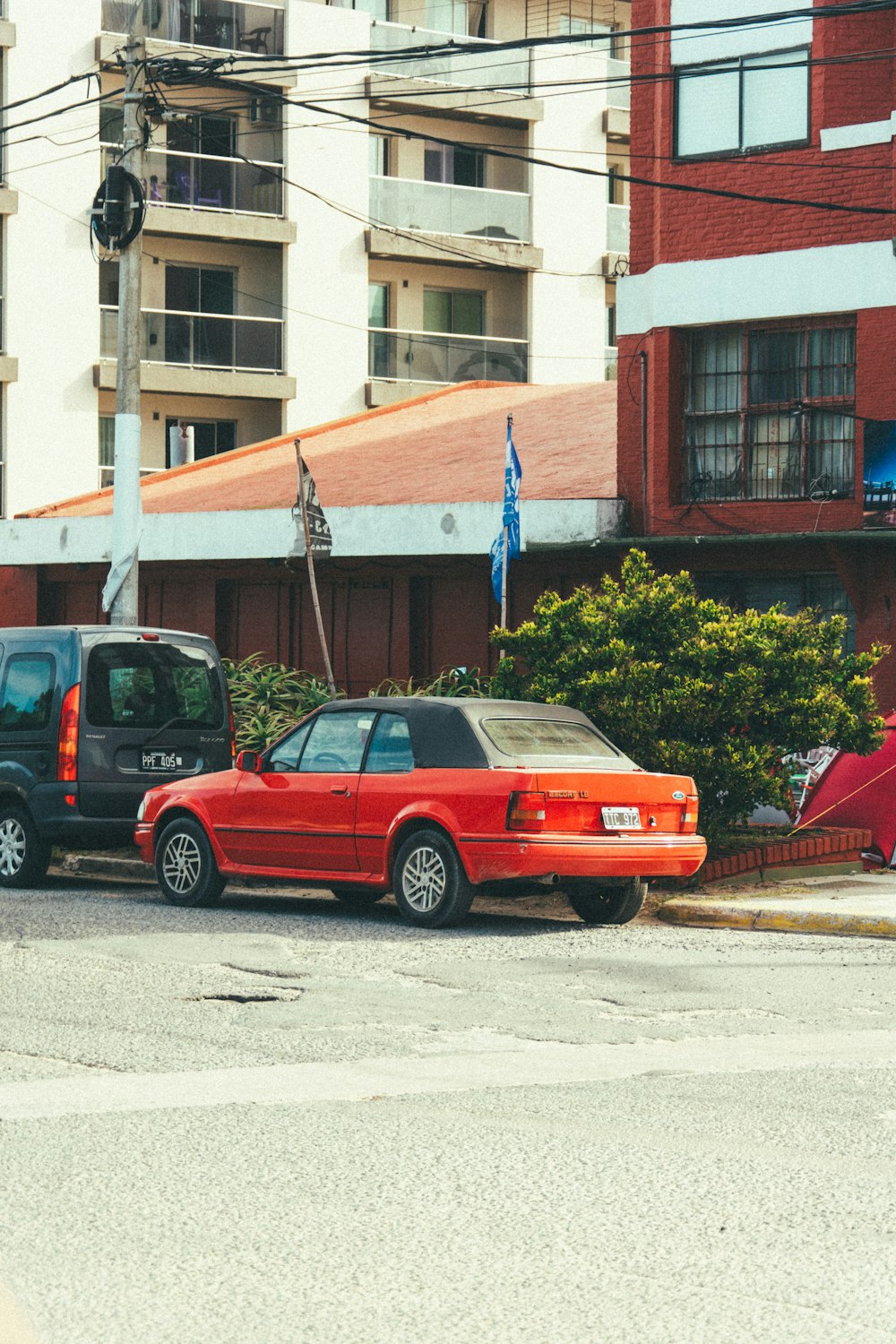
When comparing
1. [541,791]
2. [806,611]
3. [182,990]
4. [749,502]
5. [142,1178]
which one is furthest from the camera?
[749,502]

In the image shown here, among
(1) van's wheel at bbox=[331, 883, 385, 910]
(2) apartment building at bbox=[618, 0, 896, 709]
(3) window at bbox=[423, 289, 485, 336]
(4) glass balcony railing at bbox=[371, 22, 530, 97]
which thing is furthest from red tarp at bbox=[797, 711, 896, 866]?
(4) glass balcony railing at bbox=[371, 22, 530, 97]

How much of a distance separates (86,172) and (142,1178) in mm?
33341

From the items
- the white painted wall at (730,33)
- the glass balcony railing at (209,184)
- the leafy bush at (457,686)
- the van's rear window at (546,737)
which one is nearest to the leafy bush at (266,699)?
the leafy bush at (457,686)

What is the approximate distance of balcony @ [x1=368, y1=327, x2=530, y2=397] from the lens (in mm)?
39281

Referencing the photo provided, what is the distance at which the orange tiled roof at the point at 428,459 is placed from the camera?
896 inches

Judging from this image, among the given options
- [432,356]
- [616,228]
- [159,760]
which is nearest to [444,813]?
[159,760]

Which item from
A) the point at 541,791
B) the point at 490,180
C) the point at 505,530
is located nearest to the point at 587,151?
the point at 490,180

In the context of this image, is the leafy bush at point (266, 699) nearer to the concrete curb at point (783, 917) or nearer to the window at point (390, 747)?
the window at point (390, 747)

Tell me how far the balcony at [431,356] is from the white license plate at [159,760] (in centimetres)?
2462

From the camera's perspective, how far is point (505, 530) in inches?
677

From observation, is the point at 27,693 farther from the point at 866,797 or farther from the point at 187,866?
the point at 866,797

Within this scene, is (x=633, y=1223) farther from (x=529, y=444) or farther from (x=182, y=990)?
(x=529, y=444)

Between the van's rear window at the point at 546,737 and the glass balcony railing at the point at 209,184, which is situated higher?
the glass balcony railing at the point at 209,184

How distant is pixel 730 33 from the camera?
20.0 m
